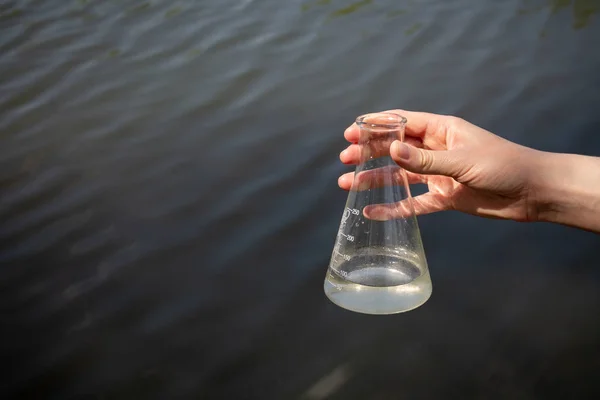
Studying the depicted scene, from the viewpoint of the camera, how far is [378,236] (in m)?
2.20

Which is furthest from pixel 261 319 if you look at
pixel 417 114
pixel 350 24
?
pixel 350 24

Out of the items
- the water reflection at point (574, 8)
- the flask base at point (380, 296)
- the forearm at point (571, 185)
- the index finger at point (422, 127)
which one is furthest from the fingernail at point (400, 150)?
the water reflection at point (574, 8)

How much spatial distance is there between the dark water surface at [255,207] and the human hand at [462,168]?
25cm

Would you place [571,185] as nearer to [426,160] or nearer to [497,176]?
Answer: [497,176]

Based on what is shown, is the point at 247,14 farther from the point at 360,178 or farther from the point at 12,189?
the point at 360,178

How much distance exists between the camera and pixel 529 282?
2.75 meters

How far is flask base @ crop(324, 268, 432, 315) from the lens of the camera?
2129 mm

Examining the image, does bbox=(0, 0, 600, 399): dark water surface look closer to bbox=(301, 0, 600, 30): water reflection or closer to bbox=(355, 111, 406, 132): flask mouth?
bbox=(301, 0, 600, 30): water reflection

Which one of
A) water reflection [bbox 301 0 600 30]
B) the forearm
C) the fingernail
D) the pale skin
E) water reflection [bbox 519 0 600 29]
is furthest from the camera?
Answer: water reflection [bbox 519 0 600 29]

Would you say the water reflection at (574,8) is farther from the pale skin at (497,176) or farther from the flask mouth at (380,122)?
the flask mouth at (380,122)

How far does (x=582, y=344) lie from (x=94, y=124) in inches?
82.6

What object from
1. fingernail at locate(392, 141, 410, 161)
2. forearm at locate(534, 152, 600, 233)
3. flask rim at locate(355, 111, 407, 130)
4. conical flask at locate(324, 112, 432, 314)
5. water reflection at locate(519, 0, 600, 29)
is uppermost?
flask rim at locate(355, 111, 407, 130)

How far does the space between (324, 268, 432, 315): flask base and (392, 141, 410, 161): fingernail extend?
32cm

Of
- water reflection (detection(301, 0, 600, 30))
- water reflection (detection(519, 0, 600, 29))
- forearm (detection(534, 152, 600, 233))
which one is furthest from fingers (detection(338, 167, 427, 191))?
water reflection (detection(519, 0, 600, 29))
